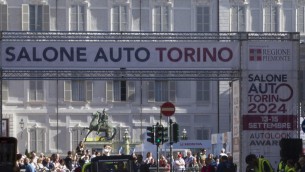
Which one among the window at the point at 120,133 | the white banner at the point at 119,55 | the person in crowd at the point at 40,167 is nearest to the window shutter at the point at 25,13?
the window at the point at 120,133

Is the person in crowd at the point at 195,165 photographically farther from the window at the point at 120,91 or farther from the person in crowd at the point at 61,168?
the window at the point at 120,91

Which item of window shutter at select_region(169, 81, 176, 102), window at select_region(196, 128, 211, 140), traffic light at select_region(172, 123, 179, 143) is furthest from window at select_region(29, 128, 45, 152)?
traffic light at select_region(172, 123, 179, 143)

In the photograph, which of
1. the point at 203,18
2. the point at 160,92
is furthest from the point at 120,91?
the point at 203,18

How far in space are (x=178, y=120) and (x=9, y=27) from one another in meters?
11.3

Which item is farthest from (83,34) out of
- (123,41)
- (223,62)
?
(223,62)

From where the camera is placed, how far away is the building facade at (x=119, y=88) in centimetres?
9581

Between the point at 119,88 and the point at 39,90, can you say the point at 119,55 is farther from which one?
the point at 119,88

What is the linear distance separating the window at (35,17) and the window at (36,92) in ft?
10.8

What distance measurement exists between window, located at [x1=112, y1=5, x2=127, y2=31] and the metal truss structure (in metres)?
49.2

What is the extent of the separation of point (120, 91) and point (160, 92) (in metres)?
2.41

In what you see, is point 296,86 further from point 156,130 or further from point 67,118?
point 67,118

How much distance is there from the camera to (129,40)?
48344mm

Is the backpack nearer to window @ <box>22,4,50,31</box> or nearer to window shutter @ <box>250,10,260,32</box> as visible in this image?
window @ <box>22,4,50,31</box>

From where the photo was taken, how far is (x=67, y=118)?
96.3 m
